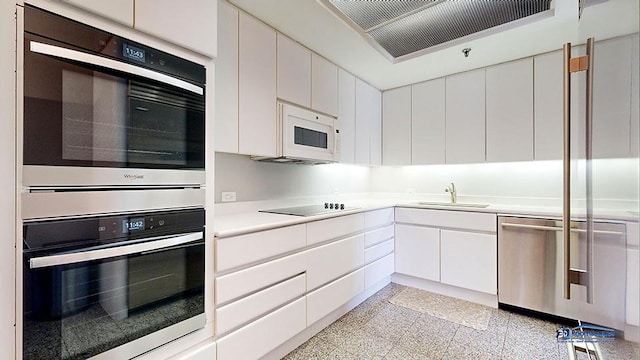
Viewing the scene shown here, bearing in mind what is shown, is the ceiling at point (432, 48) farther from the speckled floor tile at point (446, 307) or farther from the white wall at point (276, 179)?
the speckled floor tile at point (446, 307)

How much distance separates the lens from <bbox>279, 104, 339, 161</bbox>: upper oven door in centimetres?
230

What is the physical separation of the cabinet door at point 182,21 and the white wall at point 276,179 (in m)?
0.99

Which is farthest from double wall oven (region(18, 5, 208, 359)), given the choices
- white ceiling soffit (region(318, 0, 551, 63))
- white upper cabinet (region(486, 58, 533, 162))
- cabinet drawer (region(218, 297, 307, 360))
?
white upper cabinet (region(486, 58, 533, 162))

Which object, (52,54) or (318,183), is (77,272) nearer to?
(52,54)

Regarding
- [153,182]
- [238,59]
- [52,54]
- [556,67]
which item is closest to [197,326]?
[153,182]

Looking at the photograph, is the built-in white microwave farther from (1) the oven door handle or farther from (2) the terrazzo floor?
(2) the terrazzo floor

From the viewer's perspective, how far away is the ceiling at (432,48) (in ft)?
6.54

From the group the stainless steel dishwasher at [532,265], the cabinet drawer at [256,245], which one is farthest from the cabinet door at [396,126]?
the cabinet drawer at [256,245]

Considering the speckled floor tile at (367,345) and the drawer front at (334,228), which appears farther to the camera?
the drawer front at (334,228)

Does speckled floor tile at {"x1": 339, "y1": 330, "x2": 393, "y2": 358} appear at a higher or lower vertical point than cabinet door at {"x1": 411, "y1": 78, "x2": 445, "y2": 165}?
lower

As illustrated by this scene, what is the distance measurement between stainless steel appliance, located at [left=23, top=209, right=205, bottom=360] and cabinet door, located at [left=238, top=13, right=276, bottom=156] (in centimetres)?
83

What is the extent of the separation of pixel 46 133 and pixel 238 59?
1.27m

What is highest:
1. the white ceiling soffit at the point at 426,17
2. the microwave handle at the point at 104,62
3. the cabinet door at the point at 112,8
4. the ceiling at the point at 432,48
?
the white ceiling soffit at the point at 426,17

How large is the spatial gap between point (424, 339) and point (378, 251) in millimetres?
932
